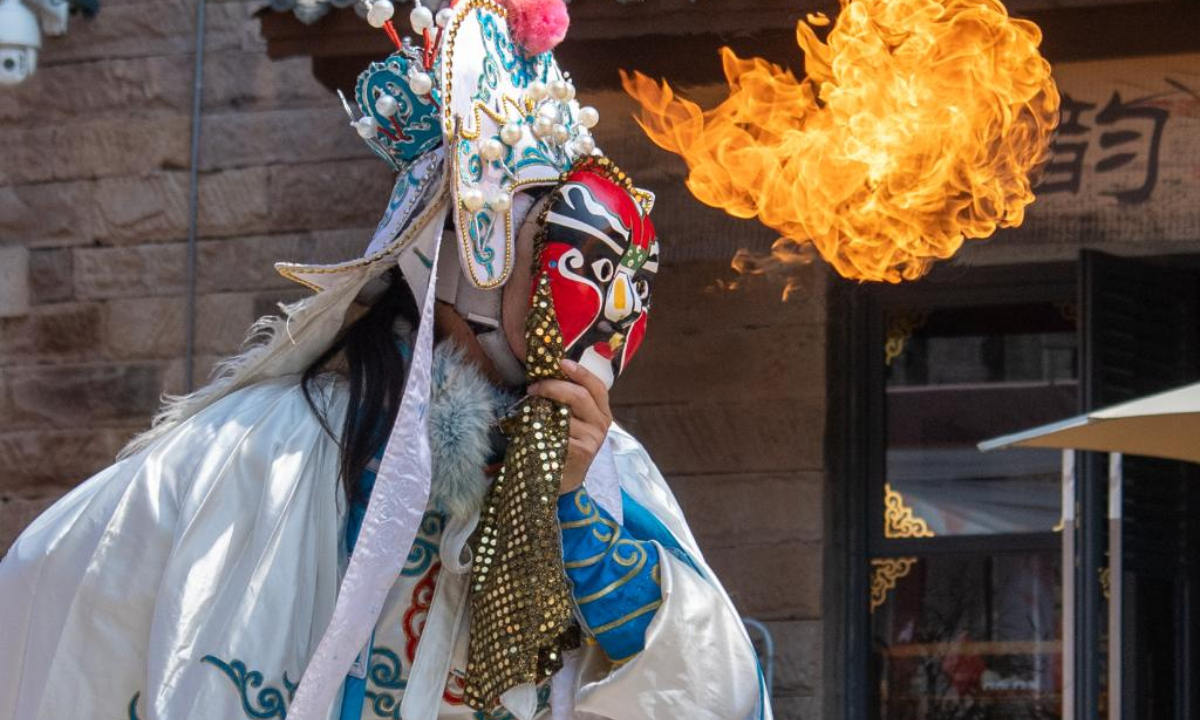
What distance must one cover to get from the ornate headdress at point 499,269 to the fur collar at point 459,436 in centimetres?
4

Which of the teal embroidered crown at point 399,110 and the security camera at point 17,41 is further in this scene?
the security camera at point 17,41

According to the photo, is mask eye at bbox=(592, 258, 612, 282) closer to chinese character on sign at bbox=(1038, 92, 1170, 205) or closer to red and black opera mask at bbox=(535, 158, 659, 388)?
red and black opera mask at bbox=(535, 158, 659, 388)

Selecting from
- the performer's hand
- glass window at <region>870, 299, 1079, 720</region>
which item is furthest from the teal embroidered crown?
glass window at <region>870, 299, 1079, 720</region>

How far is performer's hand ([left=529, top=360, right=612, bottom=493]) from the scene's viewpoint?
9.77 feet

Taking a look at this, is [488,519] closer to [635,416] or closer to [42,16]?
[635,416]

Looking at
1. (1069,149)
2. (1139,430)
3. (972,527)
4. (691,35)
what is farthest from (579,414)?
(972,527)

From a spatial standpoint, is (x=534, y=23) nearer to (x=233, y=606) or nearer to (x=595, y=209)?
(x=595, y=209)

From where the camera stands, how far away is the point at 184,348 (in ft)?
21.8

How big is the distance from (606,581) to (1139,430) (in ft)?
8.25

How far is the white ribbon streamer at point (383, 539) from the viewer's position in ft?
9.05

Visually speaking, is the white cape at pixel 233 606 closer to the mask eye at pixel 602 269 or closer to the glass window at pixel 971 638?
the mask eye at pixel 602 269

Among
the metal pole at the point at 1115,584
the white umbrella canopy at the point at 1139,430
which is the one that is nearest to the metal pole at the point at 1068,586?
the metal pole at the point at 1115,584

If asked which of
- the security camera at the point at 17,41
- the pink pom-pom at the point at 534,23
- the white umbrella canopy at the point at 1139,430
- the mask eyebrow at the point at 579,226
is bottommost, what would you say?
the white umbrella canopy at the point at 1139,430

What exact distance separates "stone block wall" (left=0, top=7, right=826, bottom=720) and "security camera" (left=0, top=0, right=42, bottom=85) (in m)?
0.14
